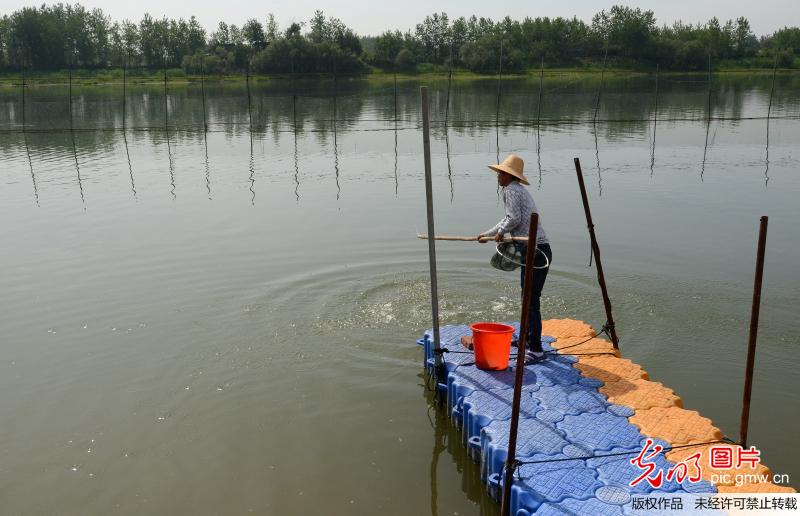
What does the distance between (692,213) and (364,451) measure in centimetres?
886

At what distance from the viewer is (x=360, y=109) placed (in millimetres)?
33375

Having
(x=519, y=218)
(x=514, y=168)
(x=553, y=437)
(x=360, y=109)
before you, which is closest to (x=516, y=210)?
(x=519, y=218)

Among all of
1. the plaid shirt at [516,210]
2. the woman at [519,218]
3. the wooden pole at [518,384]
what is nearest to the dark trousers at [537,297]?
the woman at [519,218]

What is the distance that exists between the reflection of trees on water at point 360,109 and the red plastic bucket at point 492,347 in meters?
17.7

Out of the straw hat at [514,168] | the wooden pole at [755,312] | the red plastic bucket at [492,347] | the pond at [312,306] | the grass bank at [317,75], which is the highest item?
the grass bank at [317,75]

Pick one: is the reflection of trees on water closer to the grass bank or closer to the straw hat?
the grass bank

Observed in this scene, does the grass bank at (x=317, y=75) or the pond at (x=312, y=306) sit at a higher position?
the grass bank at (x=317, y=75)

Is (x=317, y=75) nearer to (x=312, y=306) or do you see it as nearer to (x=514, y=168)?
(x=312, y=306)

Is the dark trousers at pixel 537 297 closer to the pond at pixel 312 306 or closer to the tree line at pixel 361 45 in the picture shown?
the pond at pixel 312 306

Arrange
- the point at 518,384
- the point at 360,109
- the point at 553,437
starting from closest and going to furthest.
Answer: the point at 518,384
the point at 553,437
the point at 360,109

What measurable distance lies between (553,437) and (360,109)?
98.5ft

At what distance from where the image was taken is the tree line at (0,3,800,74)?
193ft

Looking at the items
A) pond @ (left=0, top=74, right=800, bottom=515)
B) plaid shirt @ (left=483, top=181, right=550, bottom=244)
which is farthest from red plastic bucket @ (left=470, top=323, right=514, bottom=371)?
plaid shirt @ (left=483, top=181, right=550, bottom=244)

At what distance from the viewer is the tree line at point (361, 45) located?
5881cm
